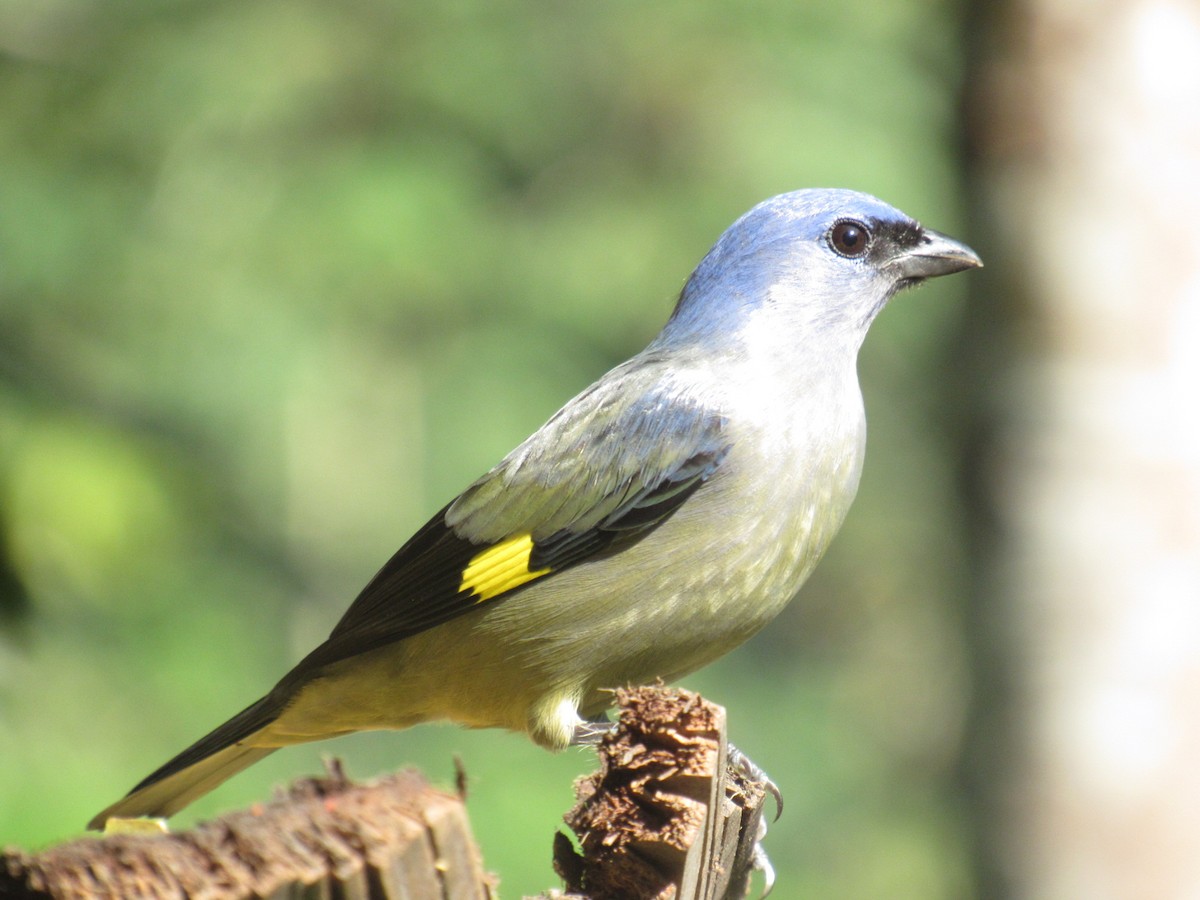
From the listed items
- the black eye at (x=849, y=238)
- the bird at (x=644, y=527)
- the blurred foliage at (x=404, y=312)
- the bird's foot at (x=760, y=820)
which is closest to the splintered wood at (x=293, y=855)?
the bird's foot at (x=760, y=820)

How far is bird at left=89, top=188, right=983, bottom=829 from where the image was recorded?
334 centimetres

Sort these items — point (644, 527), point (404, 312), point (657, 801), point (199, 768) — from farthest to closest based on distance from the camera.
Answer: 1. point (404, 312)
2. point (199, 768)
3. point (644, 527)
4. point (657, 801)

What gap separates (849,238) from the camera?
395cm

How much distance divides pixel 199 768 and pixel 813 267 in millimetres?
2245

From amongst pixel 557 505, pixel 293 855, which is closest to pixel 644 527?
pixel 557 505

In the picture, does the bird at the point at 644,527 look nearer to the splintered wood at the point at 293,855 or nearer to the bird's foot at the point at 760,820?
the bird's foot at the point at 760,820

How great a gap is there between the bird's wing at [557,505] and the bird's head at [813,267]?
320 mm

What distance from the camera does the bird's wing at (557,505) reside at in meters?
3.45

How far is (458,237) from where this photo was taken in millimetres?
7109

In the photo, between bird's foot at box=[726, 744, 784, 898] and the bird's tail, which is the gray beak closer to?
bird's foot at box=[726, 744, 784, 898]

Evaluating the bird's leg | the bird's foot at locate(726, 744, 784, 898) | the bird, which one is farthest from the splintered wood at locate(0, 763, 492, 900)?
the bird's leg

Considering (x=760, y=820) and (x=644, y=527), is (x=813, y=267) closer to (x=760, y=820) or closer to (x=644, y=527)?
(x=644, y=527)

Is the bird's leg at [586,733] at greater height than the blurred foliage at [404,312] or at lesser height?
lesser

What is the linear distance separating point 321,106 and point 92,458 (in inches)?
120
